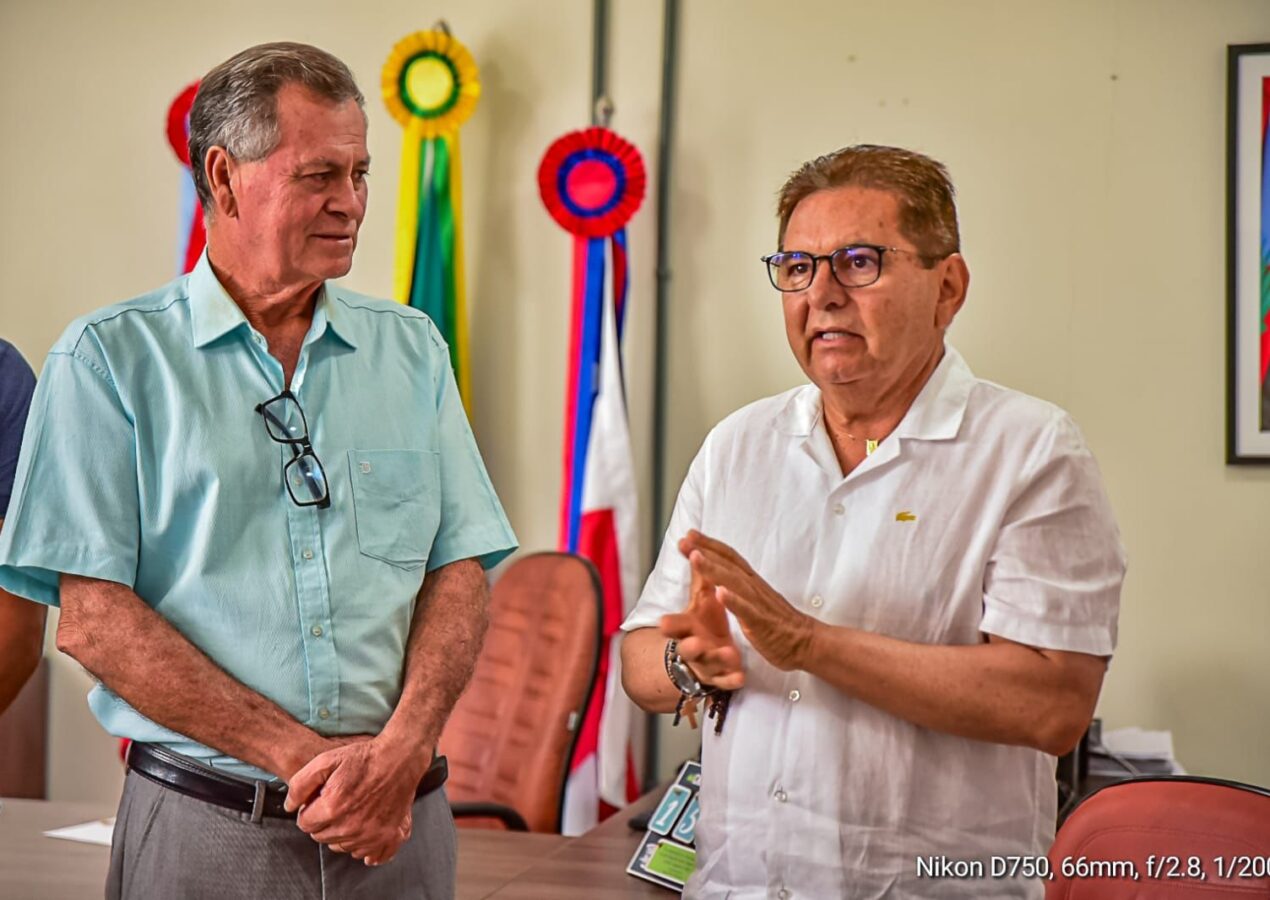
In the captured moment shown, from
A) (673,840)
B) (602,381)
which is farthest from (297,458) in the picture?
(602,381)

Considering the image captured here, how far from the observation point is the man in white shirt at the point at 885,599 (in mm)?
1422

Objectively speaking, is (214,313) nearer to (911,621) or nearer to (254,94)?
(254,94)

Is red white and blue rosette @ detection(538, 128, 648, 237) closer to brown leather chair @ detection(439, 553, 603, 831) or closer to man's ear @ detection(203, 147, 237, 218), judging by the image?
brown leather chair @ detection(439, 553, 603, 831)

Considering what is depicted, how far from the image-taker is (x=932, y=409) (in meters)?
1.57

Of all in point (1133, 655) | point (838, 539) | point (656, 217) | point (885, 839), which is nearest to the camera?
point (885, 839)

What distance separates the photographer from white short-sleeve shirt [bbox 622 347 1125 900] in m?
1.44

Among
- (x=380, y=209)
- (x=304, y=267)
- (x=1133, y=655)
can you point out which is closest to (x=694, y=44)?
(x=380, y=209)

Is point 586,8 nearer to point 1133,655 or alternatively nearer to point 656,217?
point 656,217

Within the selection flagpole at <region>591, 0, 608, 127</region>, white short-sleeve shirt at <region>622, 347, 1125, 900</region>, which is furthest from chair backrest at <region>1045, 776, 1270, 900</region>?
flagpole at <region>591, 0, 608, 127</region>

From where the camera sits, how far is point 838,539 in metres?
1.55

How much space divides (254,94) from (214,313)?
0.27 m

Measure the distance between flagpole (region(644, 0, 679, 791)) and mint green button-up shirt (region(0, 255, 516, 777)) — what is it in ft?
6.43

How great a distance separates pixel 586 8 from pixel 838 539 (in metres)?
2.55

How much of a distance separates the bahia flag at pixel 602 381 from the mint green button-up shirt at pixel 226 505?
175cm
